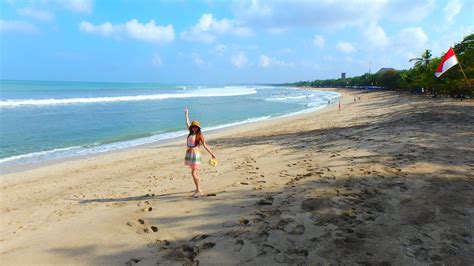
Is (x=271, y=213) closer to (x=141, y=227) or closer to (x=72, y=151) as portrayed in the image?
(x=141, y=227)

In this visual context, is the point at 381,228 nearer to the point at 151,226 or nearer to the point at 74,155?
the point at 151,226

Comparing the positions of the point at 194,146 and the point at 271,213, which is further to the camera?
the point at 194,146

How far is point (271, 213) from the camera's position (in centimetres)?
471

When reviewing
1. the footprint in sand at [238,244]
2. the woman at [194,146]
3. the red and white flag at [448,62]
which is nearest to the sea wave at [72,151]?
the woman at [194,146]

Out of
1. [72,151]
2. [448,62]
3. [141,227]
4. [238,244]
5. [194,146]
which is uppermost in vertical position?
[448,62]

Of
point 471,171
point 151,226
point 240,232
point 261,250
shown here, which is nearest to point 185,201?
point 151,226

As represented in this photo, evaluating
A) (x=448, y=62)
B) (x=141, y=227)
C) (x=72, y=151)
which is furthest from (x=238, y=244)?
(x=448, y=62)

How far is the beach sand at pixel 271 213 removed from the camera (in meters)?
3.66

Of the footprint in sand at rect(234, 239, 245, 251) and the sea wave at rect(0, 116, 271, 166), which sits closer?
the footprint in sand at rect(234, 239, 245, 251)

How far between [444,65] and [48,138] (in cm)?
2002

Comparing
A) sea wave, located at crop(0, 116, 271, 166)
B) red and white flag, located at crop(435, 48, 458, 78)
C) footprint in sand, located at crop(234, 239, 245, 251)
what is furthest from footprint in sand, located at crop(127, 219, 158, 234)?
red and white flag, located at crop(435, 48, 458, 78)

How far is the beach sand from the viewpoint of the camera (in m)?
3.66

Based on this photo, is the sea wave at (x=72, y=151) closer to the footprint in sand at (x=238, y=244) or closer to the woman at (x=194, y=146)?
the woman at (x=194, y=146)

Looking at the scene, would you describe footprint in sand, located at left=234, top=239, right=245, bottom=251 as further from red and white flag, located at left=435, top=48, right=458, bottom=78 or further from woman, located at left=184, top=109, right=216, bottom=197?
red and white flag, located at left=435, top=48, right=458, bottom=78
